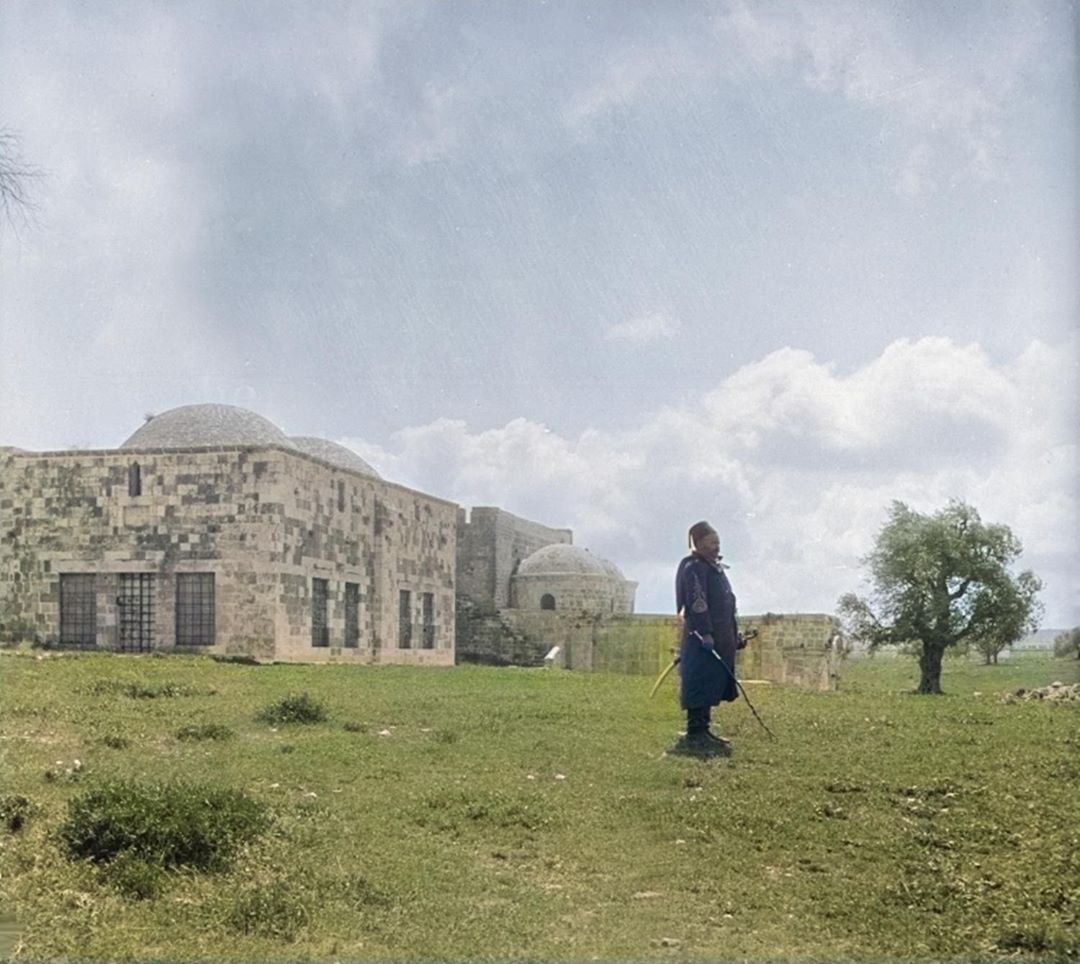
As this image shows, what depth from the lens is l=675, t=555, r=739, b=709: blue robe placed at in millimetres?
8562

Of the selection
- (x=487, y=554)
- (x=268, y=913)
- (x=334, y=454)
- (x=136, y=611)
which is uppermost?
(x=334, y=454)

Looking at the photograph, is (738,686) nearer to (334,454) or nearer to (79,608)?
(79,608)

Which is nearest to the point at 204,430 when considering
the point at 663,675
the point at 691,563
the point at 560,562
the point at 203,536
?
the point at 203,536

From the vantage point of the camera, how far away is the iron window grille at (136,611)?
13422 millimetres

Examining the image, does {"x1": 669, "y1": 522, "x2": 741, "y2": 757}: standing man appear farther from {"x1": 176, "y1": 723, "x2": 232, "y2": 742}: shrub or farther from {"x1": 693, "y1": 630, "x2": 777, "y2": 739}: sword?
{"x1": 176, "y1": 723, "x2": 232, "y2": 742}: shrub

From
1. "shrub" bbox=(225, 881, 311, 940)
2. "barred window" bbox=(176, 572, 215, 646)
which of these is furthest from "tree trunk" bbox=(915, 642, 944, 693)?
"shrub" bbox=(225, 881, 311, 940)

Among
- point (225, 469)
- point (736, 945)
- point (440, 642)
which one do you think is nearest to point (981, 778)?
point (736, 945)

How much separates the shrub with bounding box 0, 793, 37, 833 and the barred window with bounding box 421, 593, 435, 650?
1445 centimetres

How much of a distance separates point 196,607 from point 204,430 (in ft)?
8.75

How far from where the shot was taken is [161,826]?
6.55 metres

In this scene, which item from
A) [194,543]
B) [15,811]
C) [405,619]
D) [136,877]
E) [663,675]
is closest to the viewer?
[136,877]

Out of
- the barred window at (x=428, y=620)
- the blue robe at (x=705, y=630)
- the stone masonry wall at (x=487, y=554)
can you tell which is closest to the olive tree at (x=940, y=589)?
the blue robe at (x=705, y=630)

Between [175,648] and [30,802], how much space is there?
245 inches

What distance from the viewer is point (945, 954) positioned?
5.42 meters
